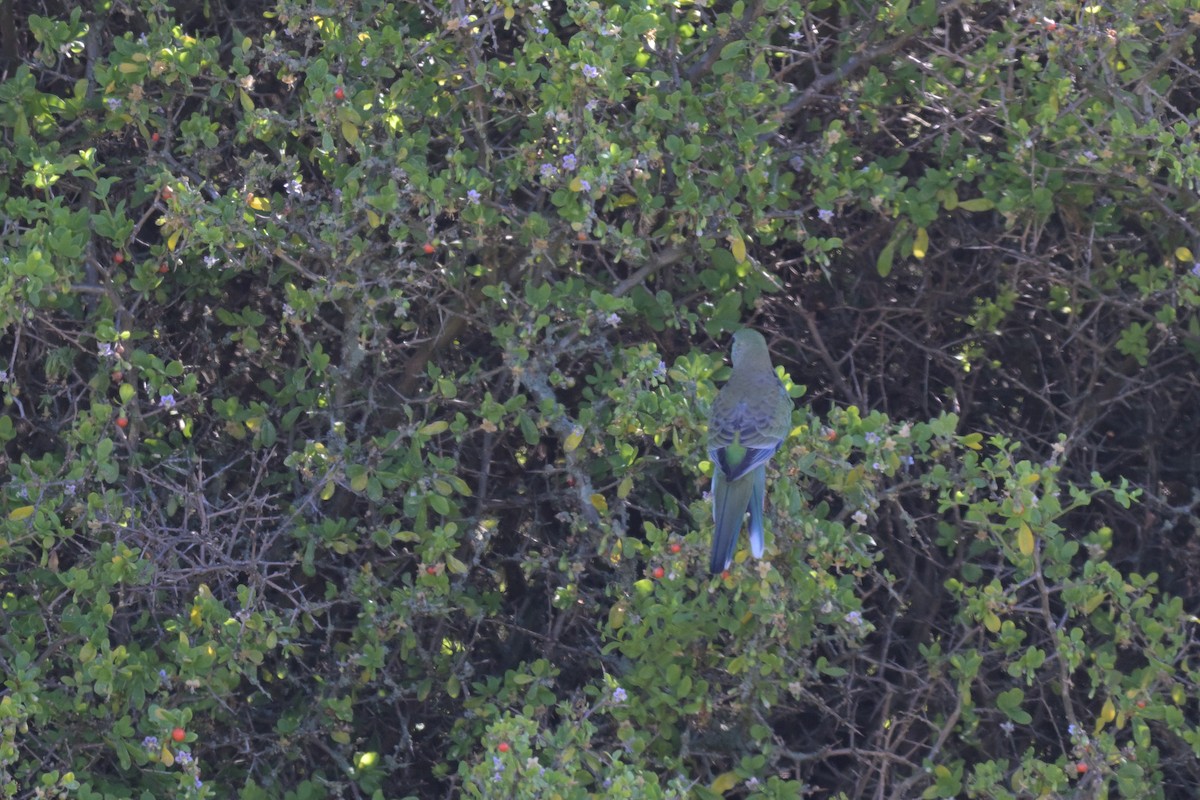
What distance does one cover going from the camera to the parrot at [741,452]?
154 inches

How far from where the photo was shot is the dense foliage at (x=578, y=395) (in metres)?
4.02

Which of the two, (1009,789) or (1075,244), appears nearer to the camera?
(1009,789)

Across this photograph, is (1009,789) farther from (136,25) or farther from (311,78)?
(136,25)

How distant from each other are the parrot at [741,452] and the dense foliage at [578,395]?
64 mm

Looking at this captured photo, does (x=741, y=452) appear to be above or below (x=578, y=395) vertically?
above

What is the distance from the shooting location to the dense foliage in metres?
4.02

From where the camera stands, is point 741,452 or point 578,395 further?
point 578,395

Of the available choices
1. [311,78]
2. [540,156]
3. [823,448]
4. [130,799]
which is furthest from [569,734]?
[311,78]

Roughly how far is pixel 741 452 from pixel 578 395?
932 millimetres

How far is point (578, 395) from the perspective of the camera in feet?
15.9

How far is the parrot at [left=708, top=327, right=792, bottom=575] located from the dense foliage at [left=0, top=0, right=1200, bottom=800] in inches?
2.5

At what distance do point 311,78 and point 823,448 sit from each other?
5.62 feet

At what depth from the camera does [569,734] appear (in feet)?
12.6

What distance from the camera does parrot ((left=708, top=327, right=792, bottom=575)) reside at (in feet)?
12.9
